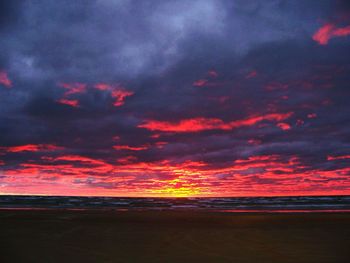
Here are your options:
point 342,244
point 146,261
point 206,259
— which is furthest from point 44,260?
point 342,244

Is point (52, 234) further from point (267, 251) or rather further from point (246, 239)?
point (267, 251)

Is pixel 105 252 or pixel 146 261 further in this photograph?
pixel 105 252

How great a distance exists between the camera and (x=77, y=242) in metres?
14.2

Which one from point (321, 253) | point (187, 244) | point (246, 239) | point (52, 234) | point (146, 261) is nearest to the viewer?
point (146, 261)

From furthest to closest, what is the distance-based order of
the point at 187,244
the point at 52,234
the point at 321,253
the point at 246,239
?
1. the point at 52,234
2. the point at 246,239
3. the point at 187,244
4. the point at 321,253

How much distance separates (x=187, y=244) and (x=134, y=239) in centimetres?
283

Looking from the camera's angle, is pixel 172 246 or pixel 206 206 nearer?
pixel 172 246

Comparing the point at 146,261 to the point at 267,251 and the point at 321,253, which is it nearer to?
the point at 267,251

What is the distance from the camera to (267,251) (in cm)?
1205

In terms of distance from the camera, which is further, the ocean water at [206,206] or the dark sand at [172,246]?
the ocean water at [206,206]

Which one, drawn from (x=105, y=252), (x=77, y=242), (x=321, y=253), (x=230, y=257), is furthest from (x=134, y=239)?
(x=321, y=253)

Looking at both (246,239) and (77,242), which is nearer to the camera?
(77,242)

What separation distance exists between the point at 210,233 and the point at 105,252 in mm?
6957

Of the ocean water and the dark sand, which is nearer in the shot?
the dark sand
